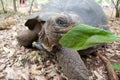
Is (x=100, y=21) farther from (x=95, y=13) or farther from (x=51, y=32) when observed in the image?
(x=51, y=32)

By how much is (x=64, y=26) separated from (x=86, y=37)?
2.57 ft

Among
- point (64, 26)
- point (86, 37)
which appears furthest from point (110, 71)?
point (86, 37)

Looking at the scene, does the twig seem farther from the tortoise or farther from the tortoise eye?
the tortoise eye

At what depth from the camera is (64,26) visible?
1.32m

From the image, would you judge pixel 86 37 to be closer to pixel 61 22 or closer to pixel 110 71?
pixel 61 22

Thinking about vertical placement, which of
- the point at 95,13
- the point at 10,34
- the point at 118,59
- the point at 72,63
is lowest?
the point at 10,34

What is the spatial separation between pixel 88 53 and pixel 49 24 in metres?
0.49

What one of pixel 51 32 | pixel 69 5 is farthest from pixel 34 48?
pixel 51 32

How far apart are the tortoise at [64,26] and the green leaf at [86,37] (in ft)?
2.43

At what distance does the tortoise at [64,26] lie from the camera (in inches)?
52.5

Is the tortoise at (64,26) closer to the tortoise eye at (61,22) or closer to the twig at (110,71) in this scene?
the tortoise eye at (61,22)

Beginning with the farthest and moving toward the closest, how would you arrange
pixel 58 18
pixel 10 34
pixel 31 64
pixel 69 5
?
pixel 10 34 → pixel 69 5 → pixel 31 64 → pixel 58 18

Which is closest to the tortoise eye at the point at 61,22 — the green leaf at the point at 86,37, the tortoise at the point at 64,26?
the tortoise at the point at 64,26

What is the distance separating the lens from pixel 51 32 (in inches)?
55.4
